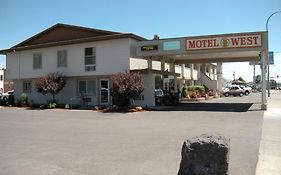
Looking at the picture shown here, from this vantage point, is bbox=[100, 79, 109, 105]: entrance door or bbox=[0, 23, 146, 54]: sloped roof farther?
bbox=[100, 79, 109, 105]: entrance door

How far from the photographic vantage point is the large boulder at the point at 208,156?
206 inches

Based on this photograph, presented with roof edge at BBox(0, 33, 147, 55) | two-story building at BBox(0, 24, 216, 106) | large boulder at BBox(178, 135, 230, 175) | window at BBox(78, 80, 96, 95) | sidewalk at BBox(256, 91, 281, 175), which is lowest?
sidewalk at BBox(256, 91, 281, 175)

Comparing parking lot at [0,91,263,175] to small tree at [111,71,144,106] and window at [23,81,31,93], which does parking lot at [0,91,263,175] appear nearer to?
small tree at [111,71,144,106]

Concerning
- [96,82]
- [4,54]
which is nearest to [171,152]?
[96,82]

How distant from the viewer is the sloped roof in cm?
2700

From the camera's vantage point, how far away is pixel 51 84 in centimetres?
2756

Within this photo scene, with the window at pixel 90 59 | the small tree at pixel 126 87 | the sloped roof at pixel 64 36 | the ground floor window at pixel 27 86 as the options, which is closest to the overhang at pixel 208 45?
the sloped roof at pixel 64 36

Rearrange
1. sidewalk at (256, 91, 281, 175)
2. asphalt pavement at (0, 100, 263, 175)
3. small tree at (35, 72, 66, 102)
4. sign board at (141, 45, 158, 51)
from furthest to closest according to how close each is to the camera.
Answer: small tree at (35, 72, 66, 102) < sign board at (141, 45, 158, 51) < asphalt pavement at (0, 100, 263, 175) < sidewalk at (256, 91, 281, 175)

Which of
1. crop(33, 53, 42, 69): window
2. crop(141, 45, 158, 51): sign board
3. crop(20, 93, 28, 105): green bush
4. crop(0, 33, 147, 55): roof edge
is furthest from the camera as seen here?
crop(33, 53, 42, 69): window

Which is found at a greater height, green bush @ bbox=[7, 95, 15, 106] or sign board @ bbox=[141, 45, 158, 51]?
sign board @ bbox=[141, 45, 158, 51]

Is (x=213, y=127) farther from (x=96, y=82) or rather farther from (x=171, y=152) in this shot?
(x=96, y=82)

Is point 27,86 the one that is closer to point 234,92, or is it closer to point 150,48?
point 150,48

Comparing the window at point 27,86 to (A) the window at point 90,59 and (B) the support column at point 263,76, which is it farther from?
(B) the support column at point 263,76

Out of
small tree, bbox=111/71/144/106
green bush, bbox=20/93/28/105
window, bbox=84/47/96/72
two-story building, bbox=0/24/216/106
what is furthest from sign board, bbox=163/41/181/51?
green bush, bbox=20/93/28/105
